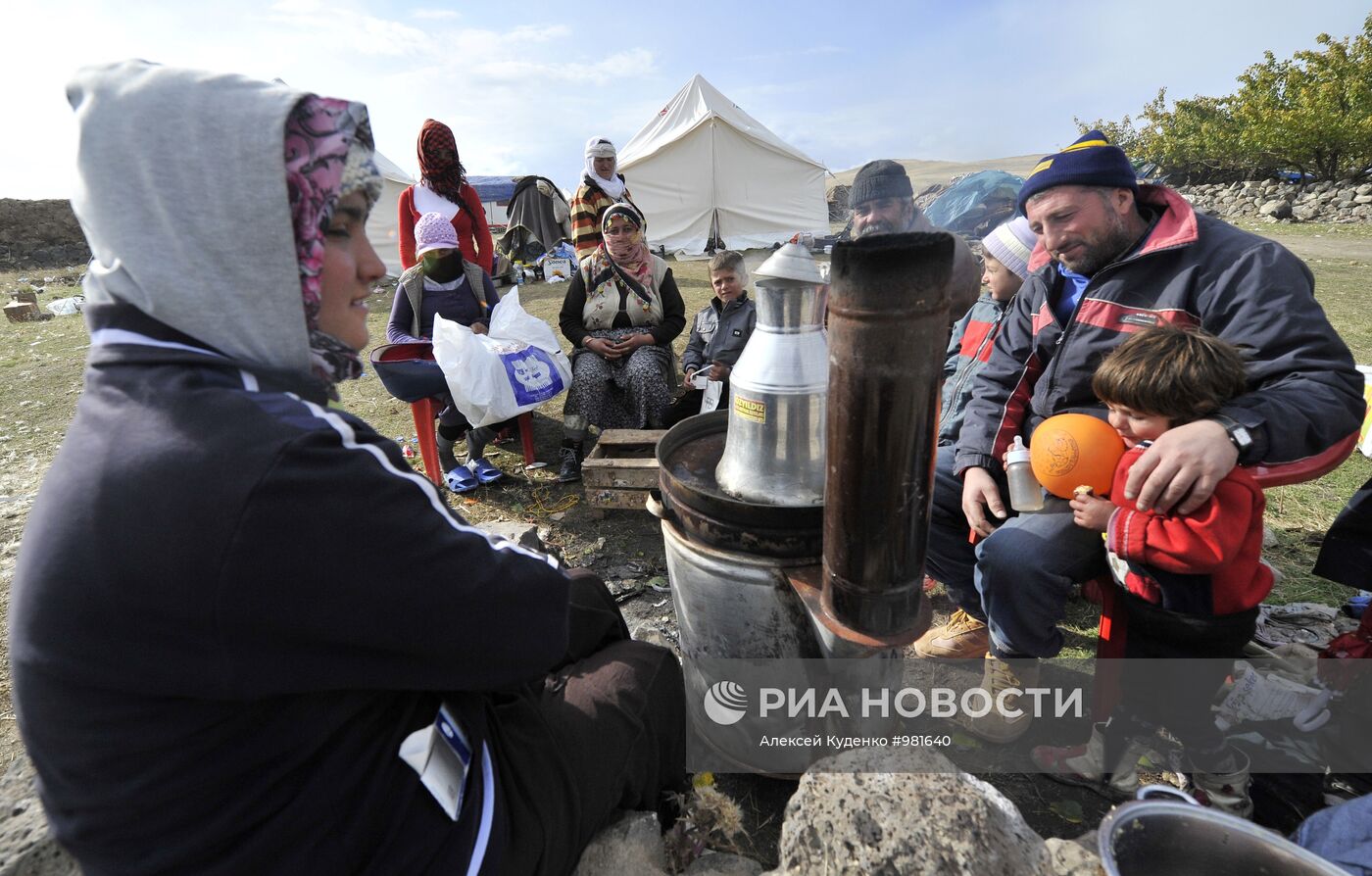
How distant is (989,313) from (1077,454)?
136 centimetres

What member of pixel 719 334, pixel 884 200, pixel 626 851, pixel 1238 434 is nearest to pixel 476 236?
pixel 719 334

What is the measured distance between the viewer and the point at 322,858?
127cm

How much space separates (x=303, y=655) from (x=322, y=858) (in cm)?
43

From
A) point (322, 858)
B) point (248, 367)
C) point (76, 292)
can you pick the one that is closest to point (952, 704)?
point (322, 858)

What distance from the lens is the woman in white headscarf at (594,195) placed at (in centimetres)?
672

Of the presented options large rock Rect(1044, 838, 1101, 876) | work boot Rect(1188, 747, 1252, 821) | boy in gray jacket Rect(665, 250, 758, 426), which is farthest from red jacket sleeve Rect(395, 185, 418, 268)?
work boot Rect(1188, 747, 1252, 821)

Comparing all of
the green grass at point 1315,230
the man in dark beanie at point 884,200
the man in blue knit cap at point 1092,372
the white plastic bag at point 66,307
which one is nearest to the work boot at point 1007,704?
the man in blue knit cap at point 1092,372

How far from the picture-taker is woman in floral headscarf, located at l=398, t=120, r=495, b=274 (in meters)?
5.43

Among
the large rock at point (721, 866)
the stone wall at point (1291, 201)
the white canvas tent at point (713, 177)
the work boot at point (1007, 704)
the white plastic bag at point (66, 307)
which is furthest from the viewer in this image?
the stone wall at point (1291, 201)

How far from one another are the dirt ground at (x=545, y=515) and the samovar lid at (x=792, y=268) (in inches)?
67.9

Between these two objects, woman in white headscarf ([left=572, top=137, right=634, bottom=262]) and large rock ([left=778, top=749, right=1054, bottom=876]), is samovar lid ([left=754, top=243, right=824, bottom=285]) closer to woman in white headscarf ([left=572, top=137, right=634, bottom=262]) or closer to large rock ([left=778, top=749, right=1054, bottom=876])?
large rock ([left=778, top=749, right=1054, bottom=876])

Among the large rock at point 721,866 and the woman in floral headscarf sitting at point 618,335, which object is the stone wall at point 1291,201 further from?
the large rock at point 721,866

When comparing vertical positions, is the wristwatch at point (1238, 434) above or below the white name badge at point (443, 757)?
above

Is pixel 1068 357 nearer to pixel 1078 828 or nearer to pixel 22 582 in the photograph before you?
pixel 1078 828
